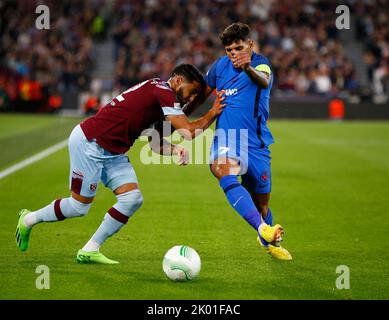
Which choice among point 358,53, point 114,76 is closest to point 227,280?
point 114,76

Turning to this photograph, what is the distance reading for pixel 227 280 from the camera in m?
7.41

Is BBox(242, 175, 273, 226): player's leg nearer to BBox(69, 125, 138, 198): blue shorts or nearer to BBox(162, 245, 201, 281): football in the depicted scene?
BBox(69, 125, 138, 198): blue shorts

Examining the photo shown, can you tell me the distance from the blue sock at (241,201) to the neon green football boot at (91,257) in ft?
4.48

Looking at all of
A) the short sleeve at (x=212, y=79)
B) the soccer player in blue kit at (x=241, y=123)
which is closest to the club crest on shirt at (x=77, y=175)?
the soccer player in blue kit at (x=241, y=123)

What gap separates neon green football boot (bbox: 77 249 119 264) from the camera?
805cm

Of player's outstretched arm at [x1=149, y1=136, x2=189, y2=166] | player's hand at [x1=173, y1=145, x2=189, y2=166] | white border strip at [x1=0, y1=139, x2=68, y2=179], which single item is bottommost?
white border strip at [x1=0, y1=139, x2=68, y2=179]

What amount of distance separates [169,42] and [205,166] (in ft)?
60.8

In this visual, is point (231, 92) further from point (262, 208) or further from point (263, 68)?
point (262, 208)

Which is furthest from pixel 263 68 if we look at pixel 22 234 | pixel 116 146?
pixel 22 234

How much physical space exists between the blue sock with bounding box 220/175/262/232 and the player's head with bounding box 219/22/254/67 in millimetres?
1248

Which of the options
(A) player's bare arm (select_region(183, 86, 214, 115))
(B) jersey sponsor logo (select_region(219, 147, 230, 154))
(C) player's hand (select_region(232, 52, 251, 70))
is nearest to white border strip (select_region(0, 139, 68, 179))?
(A) player's bare arm (select_region(183, 86, 214, 115))

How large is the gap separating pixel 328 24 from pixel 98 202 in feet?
88.1

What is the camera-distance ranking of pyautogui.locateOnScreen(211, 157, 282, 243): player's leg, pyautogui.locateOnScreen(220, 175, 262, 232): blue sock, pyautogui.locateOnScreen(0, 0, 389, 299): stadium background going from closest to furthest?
pyautogui.locateOnScreen(211, 157, 282, 243): player's leg → pyautogui.locateOnScreen(0, 0, 389, 299): stadium background → pyautogui.locateOnScreen(220, 175, 262, 232): blue sock
